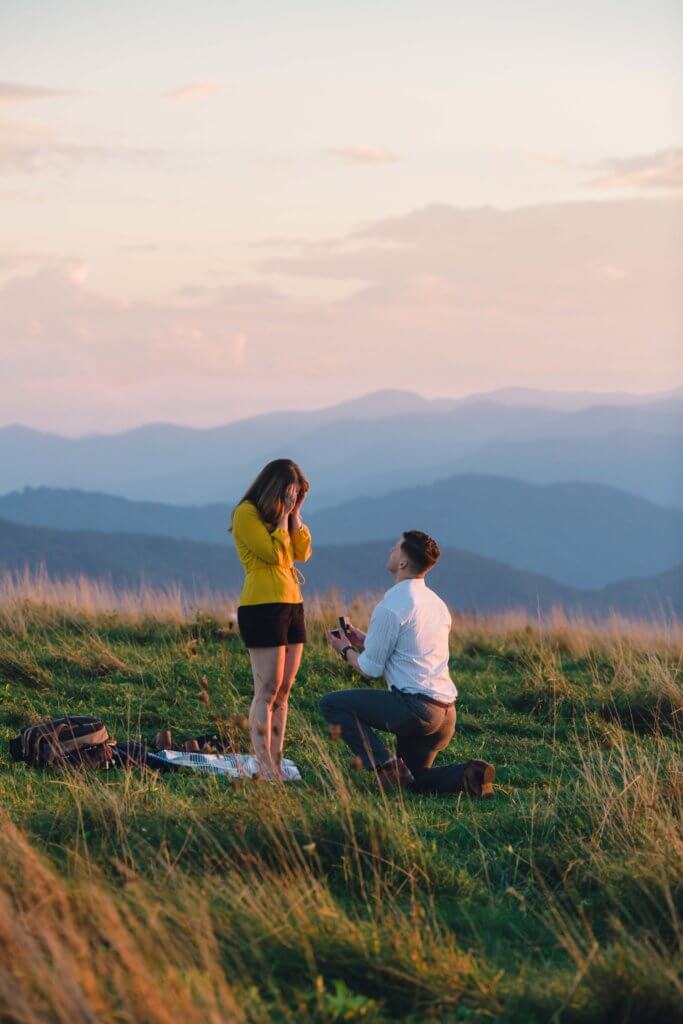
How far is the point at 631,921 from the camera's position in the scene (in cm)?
518

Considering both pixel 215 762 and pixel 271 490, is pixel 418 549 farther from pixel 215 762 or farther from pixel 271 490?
pixel 215 762

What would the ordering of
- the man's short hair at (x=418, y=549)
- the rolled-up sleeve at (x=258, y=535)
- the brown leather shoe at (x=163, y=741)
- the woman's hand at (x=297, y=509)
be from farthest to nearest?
the brown leather shoe at (x=163, y=741)
the woman's hand at (x=297, y=509)
the rolled-up sleeve at (x=258, y=535)
the man's short hair at (x=418, y=549)

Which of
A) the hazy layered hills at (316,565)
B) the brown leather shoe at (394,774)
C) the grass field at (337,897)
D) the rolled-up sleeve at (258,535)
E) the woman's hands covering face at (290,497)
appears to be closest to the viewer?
the grass field at (337,897)

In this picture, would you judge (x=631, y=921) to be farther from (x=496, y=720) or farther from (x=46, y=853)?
(x=496, y=720)

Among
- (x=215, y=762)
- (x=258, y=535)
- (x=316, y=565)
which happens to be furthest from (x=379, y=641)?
(x=316, y=565)

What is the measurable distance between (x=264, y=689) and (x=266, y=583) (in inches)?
27.6

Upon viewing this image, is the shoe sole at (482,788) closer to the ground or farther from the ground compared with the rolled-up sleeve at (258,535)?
closer to the ground

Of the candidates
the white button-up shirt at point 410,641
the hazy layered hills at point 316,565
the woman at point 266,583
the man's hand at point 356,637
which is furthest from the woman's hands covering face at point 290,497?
the hazy layered hills at point 316,565

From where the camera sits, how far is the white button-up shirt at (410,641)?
7.83 m

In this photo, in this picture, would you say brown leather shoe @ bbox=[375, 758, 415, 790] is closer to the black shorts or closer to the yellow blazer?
the black shorts

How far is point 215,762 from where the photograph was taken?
8.59 meters

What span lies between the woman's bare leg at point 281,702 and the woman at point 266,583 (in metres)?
0.11

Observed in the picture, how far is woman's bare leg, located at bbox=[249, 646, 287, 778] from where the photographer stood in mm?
8273

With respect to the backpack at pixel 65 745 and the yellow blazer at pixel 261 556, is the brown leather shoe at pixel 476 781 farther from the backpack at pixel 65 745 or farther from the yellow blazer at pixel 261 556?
the backpack at pixel 65 745
